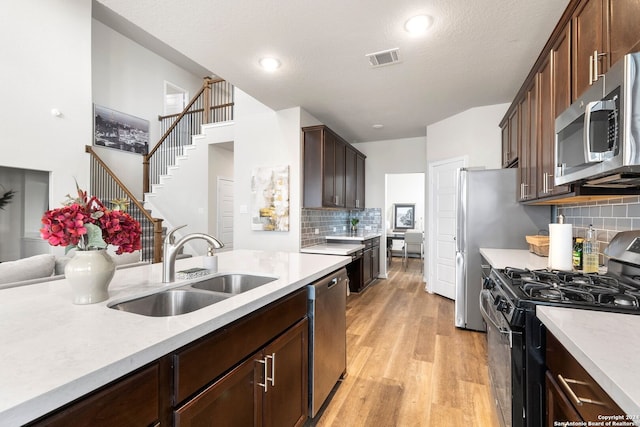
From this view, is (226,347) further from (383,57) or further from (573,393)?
(383,57)

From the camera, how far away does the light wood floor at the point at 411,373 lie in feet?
6.12

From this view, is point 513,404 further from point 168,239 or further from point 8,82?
point 8,82

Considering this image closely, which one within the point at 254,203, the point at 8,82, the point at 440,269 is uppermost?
the point at 8,82

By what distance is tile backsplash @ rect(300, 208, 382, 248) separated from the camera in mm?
4199

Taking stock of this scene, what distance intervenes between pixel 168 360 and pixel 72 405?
0.24 meters

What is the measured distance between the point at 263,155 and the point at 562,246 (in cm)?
338

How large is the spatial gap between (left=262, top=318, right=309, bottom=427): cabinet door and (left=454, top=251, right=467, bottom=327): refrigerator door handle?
225 cm

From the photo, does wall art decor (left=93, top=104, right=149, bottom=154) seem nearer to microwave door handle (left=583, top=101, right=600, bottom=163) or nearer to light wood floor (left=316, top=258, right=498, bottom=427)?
light wood floor (left=316, top=258, right=498, bottom=427)

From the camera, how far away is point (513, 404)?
1.25m

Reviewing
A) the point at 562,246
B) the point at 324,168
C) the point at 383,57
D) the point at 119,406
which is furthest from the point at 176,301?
the point at 324,168

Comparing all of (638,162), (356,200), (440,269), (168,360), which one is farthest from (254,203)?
(638,162)

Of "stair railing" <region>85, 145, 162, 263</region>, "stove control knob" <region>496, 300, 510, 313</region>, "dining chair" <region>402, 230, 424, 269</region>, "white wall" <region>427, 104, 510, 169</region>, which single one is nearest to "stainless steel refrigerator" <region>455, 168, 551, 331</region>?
"white wall" <region>427, 104, 510, 169</region>

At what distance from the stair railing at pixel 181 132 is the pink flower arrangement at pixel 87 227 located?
5887mm

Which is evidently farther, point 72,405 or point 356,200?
point 356,200
